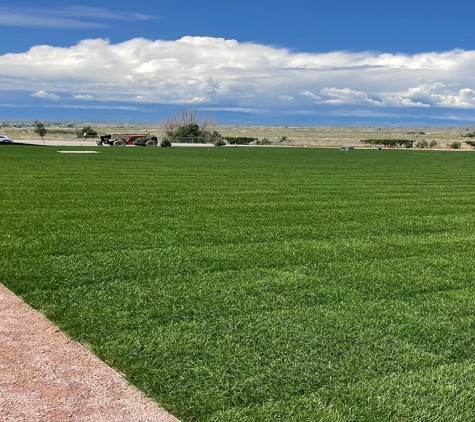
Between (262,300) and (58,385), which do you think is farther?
(262,300)

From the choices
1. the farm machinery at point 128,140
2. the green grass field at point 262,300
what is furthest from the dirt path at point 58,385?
the farm machinery at point 128,140

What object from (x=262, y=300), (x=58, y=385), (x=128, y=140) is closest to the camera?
(x=58, y=385)

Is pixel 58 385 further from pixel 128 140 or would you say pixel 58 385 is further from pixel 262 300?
pixel 128 140

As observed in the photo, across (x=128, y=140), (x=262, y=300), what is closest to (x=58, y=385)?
(x=262, y=300)

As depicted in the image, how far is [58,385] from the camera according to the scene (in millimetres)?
3244

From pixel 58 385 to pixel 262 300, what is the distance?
2.19 metres

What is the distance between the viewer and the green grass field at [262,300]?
3322 mm

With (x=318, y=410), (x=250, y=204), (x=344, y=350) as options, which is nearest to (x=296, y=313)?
(x=344, y=350)

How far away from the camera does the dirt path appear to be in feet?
9.68

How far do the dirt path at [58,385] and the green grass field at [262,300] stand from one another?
0.42 ft

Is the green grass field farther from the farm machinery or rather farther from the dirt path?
the farm machinery

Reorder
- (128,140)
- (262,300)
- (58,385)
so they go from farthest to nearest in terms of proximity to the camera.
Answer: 1. (128,140)
2. (262,300)
3. (58,385)

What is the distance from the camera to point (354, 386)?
3.40m

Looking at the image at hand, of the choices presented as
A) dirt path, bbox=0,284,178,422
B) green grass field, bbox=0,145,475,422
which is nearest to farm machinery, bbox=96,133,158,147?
green grass field, bbox=0,145,475,422
